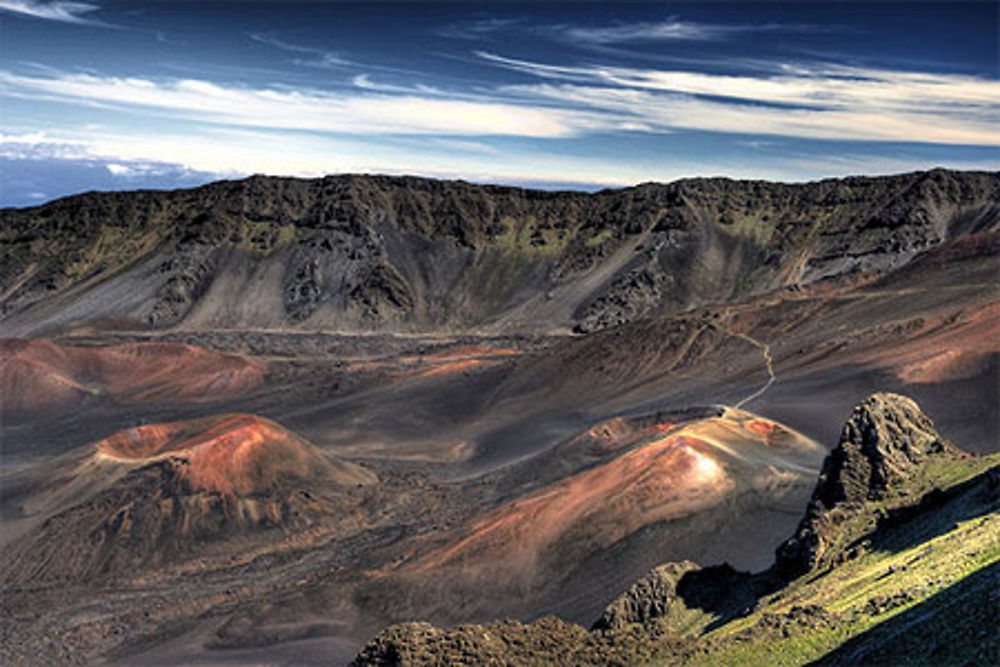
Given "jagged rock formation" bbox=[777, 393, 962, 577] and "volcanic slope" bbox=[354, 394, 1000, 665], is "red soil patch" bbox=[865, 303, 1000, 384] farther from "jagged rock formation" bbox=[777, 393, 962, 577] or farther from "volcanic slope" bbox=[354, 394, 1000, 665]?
"volcanic slope" bbox=[354, 394, 1000, 665]

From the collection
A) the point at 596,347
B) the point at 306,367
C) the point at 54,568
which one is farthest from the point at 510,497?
the point at 306,367

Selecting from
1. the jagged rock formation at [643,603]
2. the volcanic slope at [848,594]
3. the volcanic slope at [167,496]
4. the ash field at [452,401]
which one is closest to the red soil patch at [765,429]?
the ash field at [452,401]

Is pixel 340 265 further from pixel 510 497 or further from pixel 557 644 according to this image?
pixel 557 644

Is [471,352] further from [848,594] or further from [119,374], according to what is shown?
[848,594]

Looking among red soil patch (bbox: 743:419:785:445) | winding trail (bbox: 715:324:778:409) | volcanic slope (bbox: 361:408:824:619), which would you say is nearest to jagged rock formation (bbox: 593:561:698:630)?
volcanic slope (bbox: 361:408:824:619)

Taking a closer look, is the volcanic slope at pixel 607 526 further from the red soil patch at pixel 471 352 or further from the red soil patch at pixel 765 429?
the red soil patch at pixel 471 352

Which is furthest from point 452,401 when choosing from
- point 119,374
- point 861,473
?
point 861,473
